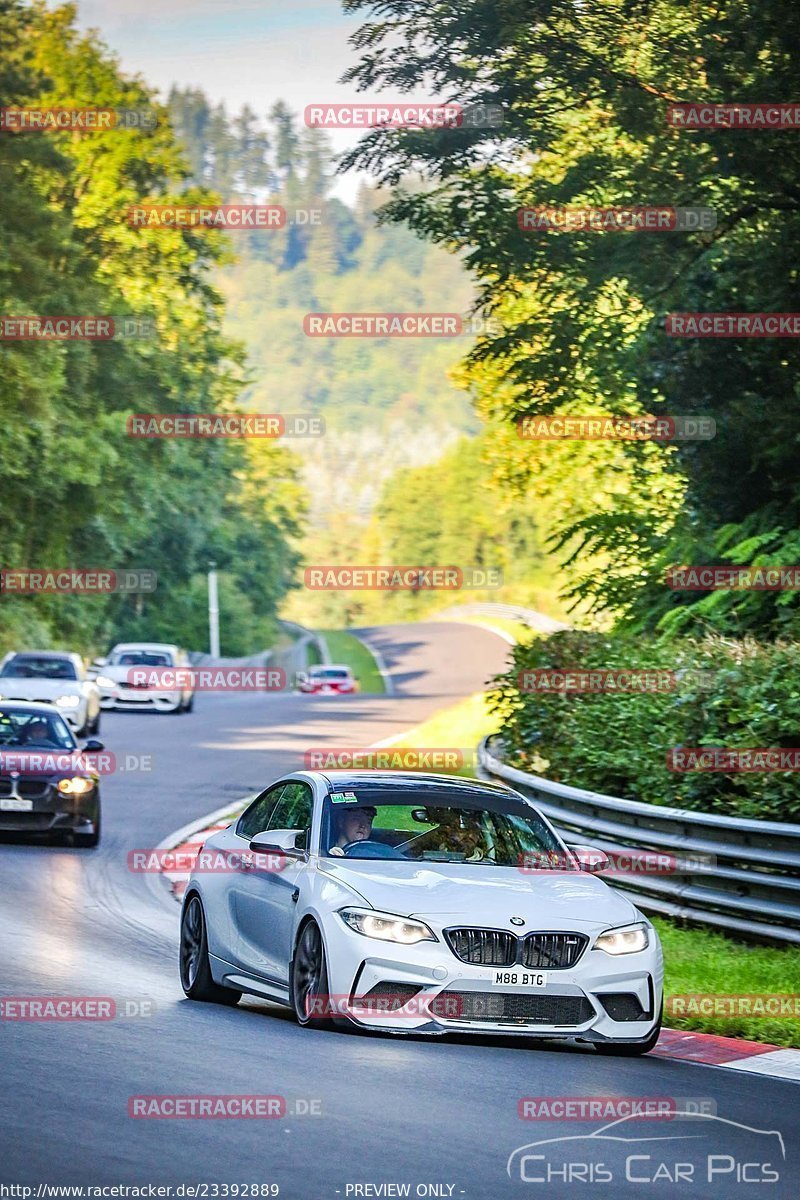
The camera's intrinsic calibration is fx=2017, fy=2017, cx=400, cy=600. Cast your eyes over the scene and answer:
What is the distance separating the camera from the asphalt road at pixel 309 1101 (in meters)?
6.97

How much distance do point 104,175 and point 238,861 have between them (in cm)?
6824

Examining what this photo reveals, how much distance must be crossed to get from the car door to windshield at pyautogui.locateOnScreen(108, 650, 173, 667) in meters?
41.1

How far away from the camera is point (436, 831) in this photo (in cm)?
1127

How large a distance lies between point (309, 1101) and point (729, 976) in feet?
16.4

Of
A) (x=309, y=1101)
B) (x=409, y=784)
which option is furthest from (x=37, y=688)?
(x=309, y=1101)

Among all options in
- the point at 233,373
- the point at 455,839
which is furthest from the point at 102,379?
the point at 455,839

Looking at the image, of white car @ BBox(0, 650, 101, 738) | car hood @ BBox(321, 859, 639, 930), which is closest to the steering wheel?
car hood @ BBox(321, 859, 639, 930)

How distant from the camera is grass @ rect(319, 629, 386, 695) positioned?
9412cm

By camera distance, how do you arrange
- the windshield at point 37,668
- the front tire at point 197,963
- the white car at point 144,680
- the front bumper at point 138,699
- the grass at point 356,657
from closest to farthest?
the front tire at point 197,963 < the windshield at point 37,668 < the front bumper at point 138,699 < the white car at point 144,680 < the grass at point 356,657

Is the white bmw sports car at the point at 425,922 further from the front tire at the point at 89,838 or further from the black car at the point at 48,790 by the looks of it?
the front tire at the point at 89,838

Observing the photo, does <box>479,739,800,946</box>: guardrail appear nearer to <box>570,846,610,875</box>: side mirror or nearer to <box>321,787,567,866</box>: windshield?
<box>570,846,610,875</box>: side mirror

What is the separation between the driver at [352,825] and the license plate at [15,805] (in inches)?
423

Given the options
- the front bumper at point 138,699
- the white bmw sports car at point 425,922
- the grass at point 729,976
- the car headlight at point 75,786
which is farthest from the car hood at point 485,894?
the front bumper at point 138,699

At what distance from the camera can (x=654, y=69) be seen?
28.6 metres
